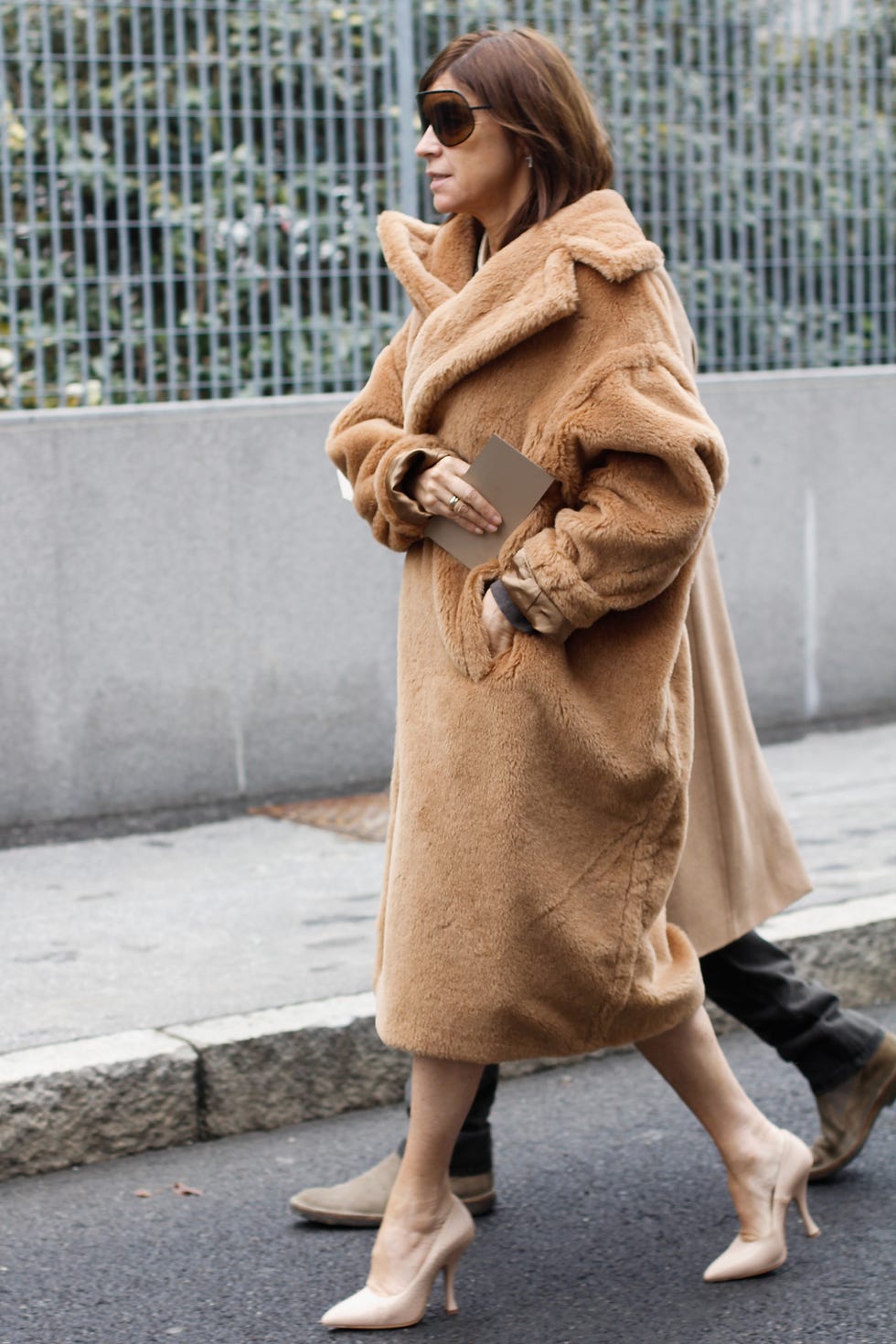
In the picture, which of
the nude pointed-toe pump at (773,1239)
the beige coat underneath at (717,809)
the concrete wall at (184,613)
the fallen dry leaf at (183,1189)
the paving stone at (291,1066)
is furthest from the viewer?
the concrete wall at (184,613)

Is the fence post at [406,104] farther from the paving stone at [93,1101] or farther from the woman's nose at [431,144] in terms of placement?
the woman's nose at [431,144]

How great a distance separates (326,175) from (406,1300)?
15.4ft

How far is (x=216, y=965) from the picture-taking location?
4.49m

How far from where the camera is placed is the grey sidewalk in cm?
376

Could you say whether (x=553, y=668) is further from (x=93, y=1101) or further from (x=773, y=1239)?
(x=93, y=1101)

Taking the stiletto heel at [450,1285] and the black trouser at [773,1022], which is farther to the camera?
the black trouser at [773,1022]

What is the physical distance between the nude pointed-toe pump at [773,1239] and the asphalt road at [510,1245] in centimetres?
3

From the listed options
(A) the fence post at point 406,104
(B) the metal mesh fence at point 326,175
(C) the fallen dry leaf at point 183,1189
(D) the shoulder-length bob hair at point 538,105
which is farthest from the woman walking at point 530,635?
(A) the fence post at point 406,104

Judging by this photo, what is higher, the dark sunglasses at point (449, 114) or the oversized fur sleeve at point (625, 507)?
the dark sunglasses at point (449, 114)

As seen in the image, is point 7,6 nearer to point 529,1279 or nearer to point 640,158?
point 640,158

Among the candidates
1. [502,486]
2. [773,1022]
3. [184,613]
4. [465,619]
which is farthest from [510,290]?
[184,613]

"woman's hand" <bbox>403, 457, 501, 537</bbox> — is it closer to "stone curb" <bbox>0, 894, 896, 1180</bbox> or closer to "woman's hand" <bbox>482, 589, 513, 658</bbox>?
"woman's hand" <bbox>482, 589, 513, 658</bbox>

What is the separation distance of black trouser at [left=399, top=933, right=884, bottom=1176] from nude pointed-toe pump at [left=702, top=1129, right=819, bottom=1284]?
322mm

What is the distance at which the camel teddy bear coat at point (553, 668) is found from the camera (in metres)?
2.70
